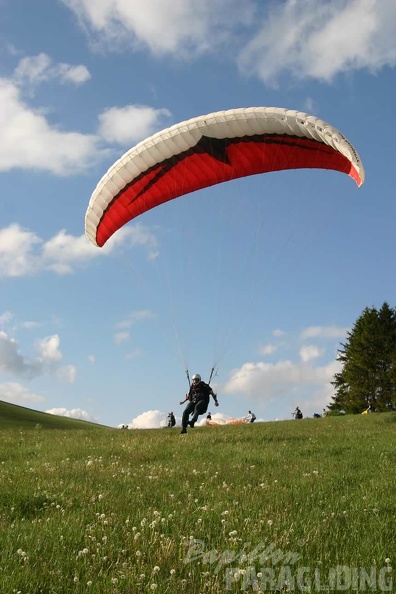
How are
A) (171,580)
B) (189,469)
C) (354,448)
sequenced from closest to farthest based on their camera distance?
1. (171,580)
2. (189,469)
3. (354,448)

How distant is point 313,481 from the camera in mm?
8531

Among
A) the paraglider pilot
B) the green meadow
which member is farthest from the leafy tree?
the green meadow

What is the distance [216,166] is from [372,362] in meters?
42.9

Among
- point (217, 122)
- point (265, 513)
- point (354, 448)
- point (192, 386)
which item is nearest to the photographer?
point (265, 513)

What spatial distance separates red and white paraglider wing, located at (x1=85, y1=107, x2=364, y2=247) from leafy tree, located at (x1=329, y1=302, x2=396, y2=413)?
4088 centimetres

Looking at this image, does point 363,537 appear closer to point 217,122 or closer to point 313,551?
point 313,551

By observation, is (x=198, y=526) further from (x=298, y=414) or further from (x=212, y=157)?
(x=298, y=414)

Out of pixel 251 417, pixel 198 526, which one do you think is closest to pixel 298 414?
pixel 251 417

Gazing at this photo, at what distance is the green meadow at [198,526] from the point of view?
14.6ft

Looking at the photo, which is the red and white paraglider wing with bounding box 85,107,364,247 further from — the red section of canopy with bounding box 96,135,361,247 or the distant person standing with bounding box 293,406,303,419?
the distant person standing with bounding box 293,406,303,419

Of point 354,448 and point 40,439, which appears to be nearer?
point 354,448

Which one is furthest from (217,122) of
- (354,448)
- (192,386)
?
(354,448)

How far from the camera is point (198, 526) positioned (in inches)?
230

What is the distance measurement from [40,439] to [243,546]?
14012 mm
